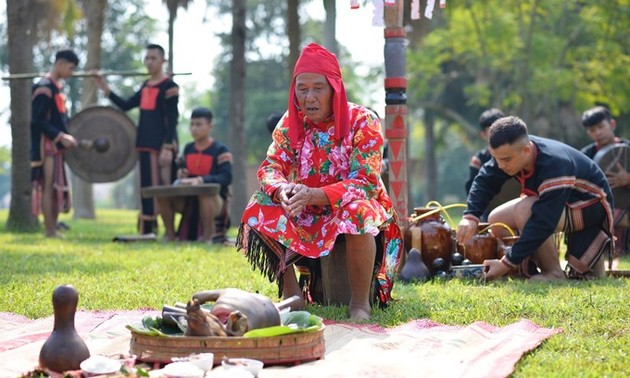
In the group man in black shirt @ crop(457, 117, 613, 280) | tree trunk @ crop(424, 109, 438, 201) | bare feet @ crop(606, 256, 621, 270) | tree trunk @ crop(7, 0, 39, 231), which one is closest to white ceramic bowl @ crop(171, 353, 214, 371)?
man in black shirt @ crop(457, 117, 613, 280)

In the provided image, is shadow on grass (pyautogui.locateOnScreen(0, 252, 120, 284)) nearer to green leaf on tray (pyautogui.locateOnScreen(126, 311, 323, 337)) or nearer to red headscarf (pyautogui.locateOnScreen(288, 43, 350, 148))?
red headscarf (pyautogui.locateOnScreen(288, 43, 350, 148))

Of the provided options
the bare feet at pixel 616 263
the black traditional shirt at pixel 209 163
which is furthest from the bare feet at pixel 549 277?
the black traditional shirt at pixel 209 163

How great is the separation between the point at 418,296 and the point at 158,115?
6.22 m

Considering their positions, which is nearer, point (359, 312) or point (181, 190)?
point (359, 312)

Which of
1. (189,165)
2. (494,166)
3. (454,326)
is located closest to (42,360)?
(454,326)

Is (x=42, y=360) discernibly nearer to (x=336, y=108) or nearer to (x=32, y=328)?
(x=32, y=328)

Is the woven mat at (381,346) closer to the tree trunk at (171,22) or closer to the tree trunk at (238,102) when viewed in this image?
the tree trunk at (238,102)

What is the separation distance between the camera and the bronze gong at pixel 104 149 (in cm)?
1223

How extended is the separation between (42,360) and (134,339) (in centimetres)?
41

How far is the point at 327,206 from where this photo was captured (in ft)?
18.1

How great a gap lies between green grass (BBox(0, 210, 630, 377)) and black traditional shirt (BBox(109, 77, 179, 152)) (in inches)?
105

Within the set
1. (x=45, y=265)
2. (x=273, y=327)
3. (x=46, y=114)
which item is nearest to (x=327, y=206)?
(x=273, y=327)

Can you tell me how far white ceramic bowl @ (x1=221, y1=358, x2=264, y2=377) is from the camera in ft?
12.3

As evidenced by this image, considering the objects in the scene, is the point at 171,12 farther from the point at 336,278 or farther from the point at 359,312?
the point at 359,312
